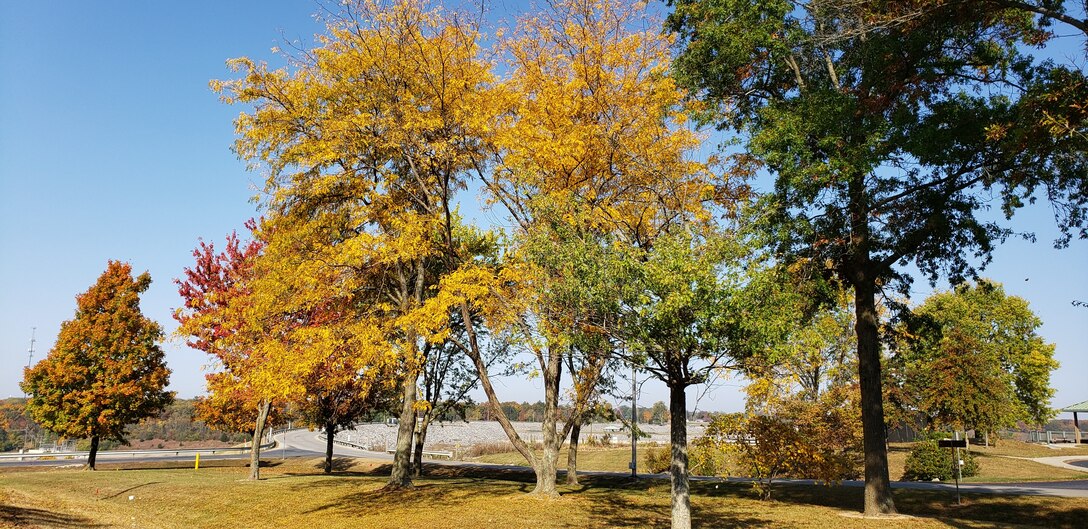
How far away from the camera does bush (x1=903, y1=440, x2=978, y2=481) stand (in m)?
27.3

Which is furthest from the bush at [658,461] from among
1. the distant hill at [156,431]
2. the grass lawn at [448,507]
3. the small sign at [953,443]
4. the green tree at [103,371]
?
the distant hill at [156,431]

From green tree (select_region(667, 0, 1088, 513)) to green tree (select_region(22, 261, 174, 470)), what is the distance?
28160 mm

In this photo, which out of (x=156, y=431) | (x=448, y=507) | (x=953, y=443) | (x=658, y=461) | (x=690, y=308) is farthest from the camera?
(x=156, y=431)

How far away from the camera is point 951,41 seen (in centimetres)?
1559

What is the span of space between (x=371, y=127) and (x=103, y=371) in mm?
21851

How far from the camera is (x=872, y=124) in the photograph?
50.0 feet

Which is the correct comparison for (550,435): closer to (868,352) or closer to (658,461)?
(868,352)

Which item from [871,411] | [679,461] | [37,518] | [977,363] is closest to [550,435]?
[679,461]

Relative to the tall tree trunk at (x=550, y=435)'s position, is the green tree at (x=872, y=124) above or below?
above

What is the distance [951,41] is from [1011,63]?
1.43 metres

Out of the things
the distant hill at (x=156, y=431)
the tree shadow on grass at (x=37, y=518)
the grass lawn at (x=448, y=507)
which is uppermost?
the tree shadow on grass at (x=37, y=518)

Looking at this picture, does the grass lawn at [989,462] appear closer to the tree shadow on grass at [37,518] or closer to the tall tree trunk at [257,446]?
the tall tree trunk at [257,446]

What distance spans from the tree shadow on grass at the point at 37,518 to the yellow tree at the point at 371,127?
6.97 meters

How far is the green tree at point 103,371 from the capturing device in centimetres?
2878
